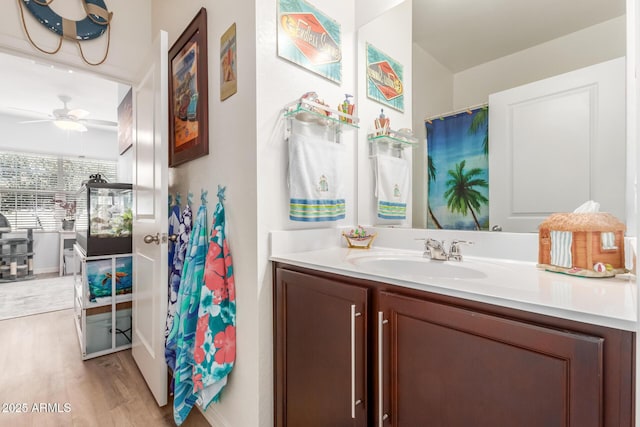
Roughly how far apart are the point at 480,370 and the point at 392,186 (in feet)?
3.63

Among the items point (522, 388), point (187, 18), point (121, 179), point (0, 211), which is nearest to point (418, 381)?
point (522, 388)

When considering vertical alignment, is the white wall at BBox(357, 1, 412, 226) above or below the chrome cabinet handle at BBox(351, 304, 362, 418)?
above

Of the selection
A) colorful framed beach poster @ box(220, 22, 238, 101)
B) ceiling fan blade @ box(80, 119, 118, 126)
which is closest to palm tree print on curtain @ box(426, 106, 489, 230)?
colorful framed beach poster @ box(220, 22, 238, 101)

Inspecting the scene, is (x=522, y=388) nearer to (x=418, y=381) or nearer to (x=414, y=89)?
(x=418, y=381)

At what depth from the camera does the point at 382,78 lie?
5.66 ft

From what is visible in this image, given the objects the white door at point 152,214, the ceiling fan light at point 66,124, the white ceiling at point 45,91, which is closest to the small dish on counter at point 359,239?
the white door at point 152,214

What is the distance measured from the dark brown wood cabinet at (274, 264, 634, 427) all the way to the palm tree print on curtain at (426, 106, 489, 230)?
68 cm

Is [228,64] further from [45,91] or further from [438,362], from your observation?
[45,91]

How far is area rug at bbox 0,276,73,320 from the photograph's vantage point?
10.6 feet

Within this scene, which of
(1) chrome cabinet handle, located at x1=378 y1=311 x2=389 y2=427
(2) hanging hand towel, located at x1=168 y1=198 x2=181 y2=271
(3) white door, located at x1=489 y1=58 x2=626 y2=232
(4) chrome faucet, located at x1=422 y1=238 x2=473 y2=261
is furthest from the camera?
(2) hanging hand towel, located at x1=168 y1=198 x2=181 y2=271

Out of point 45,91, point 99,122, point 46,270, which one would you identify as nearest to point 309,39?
point 45,91

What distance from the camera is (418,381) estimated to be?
784mm

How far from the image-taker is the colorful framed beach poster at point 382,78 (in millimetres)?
1695

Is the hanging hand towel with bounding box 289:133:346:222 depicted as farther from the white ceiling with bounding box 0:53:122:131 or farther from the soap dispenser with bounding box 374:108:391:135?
the white ceiling with bounding box 0:53:122:131
